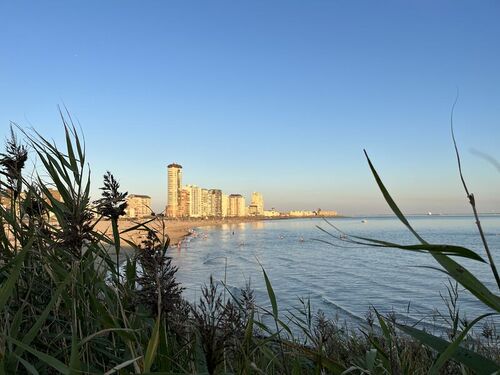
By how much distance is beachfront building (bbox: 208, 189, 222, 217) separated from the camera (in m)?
173

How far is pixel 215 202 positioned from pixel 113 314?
174 m

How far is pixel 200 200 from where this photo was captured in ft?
547

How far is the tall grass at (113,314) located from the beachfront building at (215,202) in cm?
17042

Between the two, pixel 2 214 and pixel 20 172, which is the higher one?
pixel 20 172

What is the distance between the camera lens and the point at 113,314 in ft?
5.32

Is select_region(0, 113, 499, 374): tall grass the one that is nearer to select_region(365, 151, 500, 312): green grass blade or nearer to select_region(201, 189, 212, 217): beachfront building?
select_region(365, 151, 500, 312): green grass blade

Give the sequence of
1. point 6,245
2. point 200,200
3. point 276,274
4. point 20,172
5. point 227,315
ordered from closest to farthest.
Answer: point 227,315, point 20,172, point 6,245, point 276,274, point 200,200

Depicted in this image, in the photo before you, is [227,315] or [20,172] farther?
[20,172]

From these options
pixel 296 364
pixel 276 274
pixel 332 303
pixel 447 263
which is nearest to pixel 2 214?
pixel 296 364

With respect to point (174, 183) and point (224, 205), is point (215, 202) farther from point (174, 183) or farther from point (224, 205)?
point (174, 183)

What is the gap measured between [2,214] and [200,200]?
544 feet

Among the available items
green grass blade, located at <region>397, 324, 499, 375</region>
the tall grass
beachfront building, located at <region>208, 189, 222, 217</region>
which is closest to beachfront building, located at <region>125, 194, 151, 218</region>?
the tall grass

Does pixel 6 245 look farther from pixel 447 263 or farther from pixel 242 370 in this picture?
pixel 447 263

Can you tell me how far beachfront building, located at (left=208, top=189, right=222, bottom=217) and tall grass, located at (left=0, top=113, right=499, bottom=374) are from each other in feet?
559
